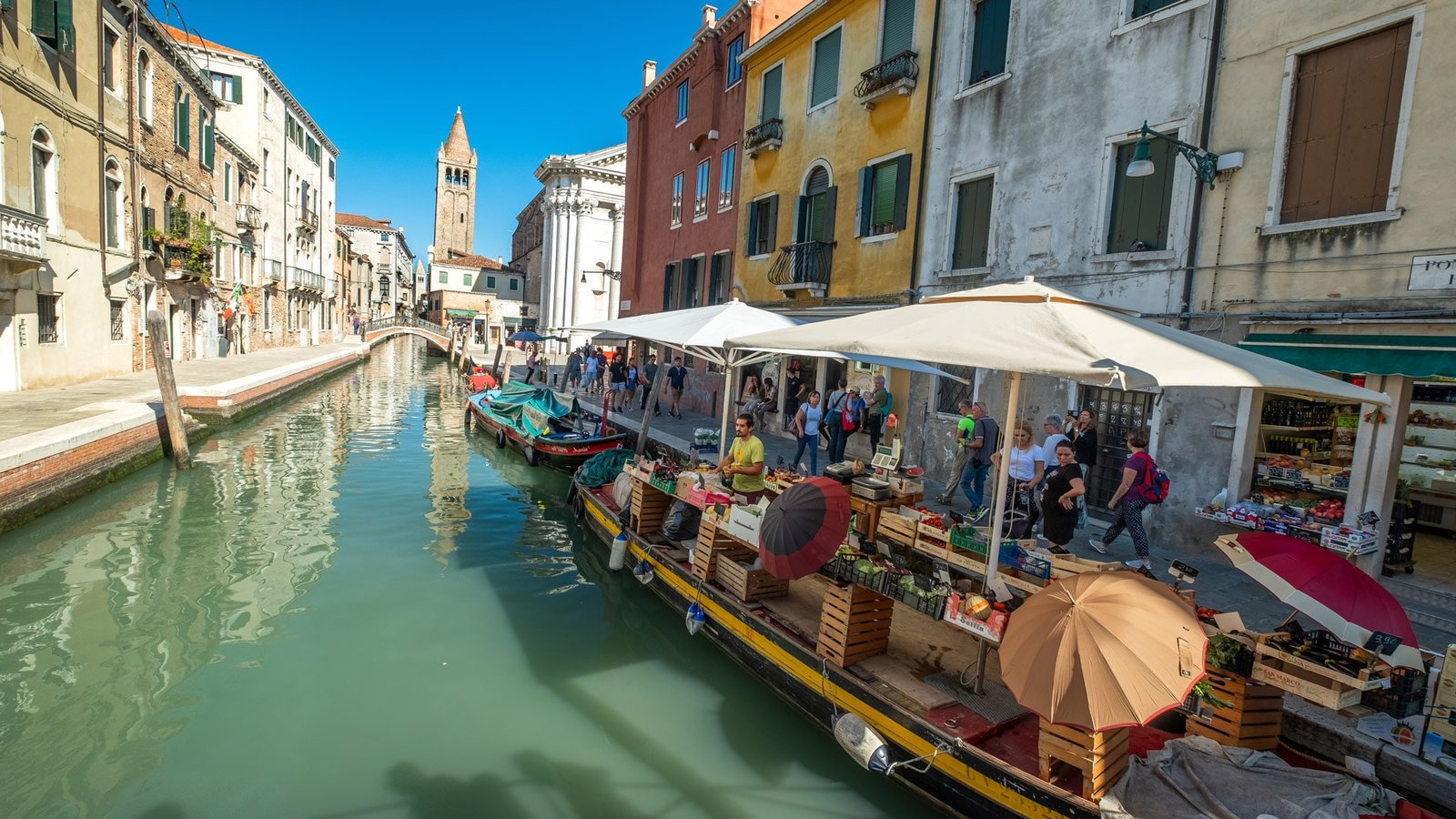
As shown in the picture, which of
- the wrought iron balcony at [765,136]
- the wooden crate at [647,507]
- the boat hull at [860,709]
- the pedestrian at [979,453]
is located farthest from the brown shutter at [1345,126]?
the wrought iron balcony at [765,136]

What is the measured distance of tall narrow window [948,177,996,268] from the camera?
39.8 ft

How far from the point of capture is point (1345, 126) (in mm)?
7691

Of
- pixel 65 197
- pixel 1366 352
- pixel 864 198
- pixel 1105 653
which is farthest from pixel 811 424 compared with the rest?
pixel 65 197

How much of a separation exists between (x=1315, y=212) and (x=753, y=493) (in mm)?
6671

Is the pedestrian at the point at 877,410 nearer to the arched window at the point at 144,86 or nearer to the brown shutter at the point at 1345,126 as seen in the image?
the brown shutter at the point at 1345,126

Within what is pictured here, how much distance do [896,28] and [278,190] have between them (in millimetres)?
35917

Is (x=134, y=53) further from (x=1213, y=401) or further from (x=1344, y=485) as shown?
(x=1344, y=485)

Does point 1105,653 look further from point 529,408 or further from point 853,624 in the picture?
point 529,408

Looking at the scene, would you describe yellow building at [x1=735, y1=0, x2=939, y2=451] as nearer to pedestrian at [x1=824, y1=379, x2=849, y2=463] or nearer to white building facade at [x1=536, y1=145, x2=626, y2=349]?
pedestrian at [x1=824, y1=379, x2=849, y2=463]

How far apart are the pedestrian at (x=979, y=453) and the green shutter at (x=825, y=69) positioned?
8644 millimetres

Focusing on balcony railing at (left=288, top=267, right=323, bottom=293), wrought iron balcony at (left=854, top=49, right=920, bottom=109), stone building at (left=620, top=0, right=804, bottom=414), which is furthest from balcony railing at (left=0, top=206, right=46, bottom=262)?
balcony railing at (left=288, top=267, right=323, bottom=293)

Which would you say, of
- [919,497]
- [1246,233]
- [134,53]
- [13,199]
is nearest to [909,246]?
[1246,233]

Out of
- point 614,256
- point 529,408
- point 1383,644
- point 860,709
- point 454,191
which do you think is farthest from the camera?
point 454,191

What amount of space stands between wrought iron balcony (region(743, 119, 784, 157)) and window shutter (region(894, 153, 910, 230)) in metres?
4.46
